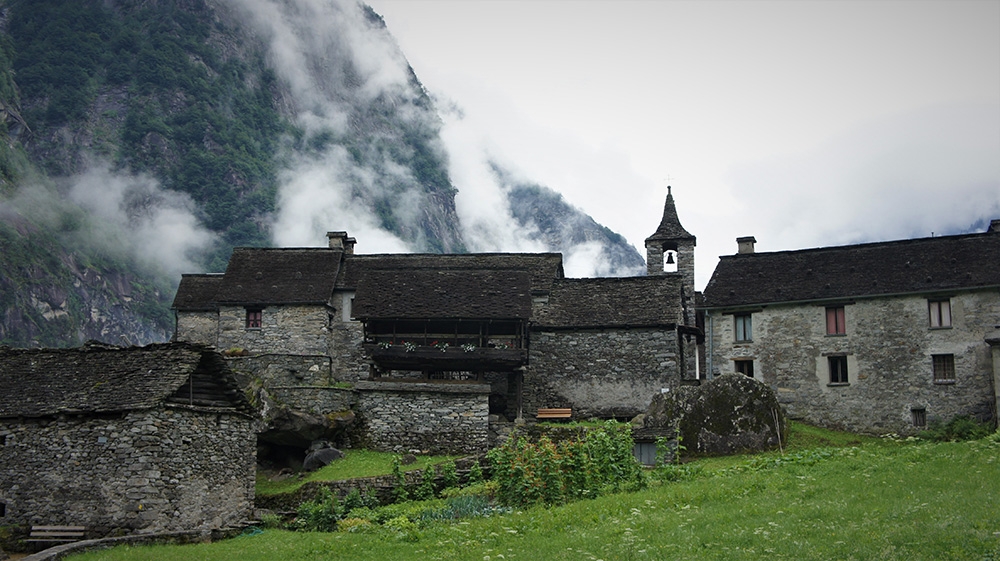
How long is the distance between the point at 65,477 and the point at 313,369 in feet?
48.8

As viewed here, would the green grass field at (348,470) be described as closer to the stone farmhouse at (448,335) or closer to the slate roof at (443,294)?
the stone farmhouse at (448,335)

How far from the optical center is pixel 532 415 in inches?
1608

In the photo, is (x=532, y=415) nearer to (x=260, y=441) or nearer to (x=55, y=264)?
(x=260, y=441)

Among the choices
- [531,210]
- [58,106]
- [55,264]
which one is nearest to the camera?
[55,264]

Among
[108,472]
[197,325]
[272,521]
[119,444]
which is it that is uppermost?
[197,325]

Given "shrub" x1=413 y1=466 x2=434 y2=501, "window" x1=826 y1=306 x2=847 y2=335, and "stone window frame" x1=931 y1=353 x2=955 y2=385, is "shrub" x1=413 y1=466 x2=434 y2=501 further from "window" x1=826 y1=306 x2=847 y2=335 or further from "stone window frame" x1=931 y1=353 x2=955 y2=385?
"stone window frame" x1=931 y1=353 x2=955 y2=385

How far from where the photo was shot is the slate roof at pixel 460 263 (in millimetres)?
47031

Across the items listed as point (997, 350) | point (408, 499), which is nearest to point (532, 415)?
point (408, 499)

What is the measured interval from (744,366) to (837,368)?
4.07m

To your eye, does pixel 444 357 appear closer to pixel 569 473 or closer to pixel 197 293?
pixel 569 473

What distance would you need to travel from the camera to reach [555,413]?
133ft

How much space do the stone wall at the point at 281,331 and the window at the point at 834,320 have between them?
78.8 ft

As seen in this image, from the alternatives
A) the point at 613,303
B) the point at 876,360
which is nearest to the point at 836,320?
the point at 876,360

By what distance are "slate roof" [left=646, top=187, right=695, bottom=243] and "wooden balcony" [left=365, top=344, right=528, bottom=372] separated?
14.3 metres
